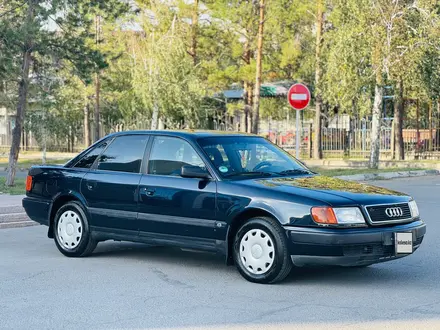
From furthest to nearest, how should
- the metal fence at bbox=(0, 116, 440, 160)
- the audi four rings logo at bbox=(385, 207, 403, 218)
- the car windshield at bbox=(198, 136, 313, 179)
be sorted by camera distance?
the metal fence at bbox=(0, 116, 440, 160) < the car windshield at bbox=(198, 136, 313, 179) < the audi four rings logo at bbox=(385, 207, 403, 218)

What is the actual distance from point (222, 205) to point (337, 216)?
128 centimetres

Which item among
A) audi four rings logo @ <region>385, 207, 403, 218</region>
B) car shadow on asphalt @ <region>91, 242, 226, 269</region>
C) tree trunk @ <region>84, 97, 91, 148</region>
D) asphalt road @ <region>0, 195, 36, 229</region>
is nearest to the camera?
audi four rings logo @ <region>385, 207, 403, 218</region>

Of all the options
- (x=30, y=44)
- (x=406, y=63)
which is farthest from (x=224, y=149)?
(x=406, y=63)

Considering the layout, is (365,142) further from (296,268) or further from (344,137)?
(296,268)

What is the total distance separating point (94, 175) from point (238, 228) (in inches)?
86.4

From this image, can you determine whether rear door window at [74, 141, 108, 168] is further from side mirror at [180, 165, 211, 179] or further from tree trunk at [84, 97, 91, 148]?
tree trunk at [84, 97, 91, 148]

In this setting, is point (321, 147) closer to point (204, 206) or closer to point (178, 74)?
point (178, 74)

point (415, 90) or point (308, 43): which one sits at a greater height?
point (308, 43)

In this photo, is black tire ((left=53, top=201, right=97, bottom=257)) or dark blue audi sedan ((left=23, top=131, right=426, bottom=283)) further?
black tire ((left=53, top=201, right=97, bottom=257))

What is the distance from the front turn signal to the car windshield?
44.9 inches

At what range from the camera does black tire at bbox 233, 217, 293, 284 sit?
8.03 meters

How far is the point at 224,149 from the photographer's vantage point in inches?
359

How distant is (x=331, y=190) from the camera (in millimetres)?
8289

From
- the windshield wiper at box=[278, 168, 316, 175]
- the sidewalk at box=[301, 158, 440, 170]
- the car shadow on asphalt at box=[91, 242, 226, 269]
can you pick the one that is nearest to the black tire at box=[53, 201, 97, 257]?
the car shadow on asphalt at box=[91, 242, 226, 269]
